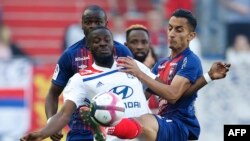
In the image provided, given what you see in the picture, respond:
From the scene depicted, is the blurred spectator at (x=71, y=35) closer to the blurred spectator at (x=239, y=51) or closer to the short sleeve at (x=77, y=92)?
the blurred spectator at (x=239, y=51)

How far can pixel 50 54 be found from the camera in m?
22.0

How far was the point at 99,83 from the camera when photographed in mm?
9633

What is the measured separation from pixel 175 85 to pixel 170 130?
0.44m

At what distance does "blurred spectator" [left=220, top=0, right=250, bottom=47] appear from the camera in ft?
68.0

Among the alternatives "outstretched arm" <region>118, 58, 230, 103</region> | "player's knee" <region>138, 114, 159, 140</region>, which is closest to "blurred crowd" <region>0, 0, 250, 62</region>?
"outstretched arm" <region>118, 58, 230, 103</region>

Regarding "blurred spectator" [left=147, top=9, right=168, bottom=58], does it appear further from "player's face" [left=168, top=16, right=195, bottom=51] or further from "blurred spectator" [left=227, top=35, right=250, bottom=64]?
"player's face" [left=168, top=16, right=195, bottom=51]

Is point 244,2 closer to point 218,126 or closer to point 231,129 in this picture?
point 218,126

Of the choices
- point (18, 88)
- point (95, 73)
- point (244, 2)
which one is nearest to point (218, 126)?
point (18, 88)

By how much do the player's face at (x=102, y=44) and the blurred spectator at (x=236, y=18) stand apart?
428 inches

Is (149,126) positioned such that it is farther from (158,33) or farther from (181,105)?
(158,33)

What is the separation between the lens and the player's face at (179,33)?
10188mm

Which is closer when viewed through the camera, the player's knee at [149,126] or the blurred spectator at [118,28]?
the player's knee at [149,126]

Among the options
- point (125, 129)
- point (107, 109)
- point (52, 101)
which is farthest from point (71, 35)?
point (107, 109)

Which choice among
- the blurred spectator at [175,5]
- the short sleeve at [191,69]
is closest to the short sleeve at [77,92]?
the short sleeve at [191,69]
